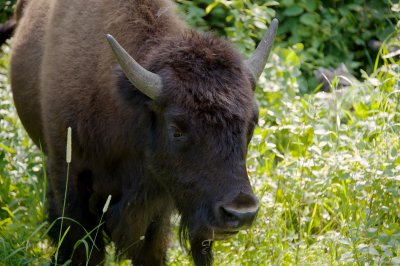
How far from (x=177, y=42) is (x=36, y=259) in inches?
65.5

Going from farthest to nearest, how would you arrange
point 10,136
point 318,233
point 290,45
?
point 290,45 < point 10,136 < point 318,233

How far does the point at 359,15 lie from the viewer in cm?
→ 923

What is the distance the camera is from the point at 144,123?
4.74m

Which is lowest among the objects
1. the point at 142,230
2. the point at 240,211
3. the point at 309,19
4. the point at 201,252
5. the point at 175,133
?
the point at 309,19

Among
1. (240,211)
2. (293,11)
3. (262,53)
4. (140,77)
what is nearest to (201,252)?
(240,211)

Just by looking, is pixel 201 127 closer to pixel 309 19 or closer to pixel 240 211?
pixel 240 211

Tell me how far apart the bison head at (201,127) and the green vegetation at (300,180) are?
84 centimetres

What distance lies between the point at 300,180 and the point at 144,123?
5.55 feet

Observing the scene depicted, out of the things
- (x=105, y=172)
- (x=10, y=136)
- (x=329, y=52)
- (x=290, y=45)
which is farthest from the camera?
(x=329, y=52)

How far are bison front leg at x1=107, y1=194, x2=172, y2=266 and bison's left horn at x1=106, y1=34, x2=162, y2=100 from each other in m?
0.78

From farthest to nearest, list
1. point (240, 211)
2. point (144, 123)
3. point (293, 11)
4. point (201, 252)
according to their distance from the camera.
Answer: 1. point (293, 11)
2. point (201, 252)
3. point (144, 123)
4. point (240, 211)

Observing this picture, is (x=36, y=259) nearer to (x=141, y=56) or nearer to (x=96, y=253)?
(x=96, y=253)

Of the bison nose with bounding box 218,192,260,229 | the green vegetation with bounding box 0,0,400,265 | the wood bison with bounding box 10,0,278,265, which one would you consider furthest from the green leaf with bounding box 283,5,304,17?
the bison nose with bounding box 218,192,260,229

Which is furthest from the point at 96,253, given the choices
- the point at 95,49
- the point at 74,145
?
the point at 95,49
